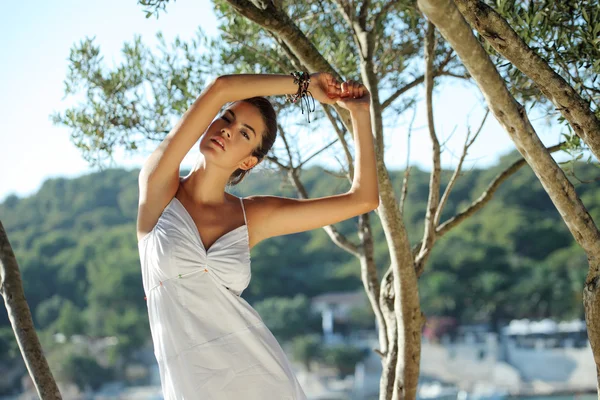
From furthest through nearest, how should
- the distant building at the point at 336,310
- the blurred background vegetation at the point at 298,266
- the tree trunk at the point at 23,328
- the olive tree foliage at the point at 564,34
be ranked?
the distant building at the point at 336,310
the blurred background vegetation at the point at 298,266
the tree trunk at the point at 23,328
the olive tree foliage at the point at 564,34

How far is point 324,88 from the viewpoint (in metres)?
1.84

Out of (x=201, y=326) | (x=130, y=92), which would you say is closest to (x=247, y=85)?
(x=201, y=326)

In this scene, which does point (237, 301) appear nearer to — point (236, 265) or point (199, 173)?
point (236, 265)

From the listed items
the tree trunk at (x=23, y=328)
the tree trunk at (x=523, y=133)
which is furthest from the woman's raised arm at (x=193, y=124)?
the tree trunk at (x=23, y=328)

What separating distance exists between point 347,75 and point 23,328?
7.13 ft

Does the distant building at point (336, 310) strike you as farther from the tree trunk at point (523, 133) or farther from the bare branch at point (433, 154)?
the tree trunk at point (523, 133)

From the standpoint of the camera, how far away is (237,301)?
1.79 m

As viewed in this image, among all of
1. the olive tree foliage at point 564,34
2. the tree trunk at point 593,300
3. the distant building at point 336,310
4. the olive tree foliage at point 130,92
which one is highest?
the olive tree foliage at point 130,92

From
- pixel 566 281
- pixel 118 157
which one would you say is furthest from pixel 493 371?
pixel 118 157

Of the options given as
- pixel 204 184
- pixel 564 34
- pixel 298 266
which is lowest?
pixel 204 184

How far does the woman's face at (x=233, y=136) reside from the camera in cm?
183

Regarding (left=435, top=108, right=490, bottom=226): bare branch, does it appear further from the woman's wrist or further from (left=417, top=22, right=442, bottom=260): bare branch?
the woman's wrist

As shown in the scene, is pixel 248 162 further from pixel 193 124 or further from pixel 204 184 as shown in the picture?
pixel 193 124

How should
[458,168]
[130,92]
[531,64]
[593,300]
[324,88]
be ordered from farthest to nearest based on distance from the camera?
[130,92] < [458,168] < [593,300] < [531,64] < [324,88]
